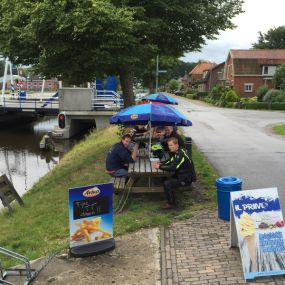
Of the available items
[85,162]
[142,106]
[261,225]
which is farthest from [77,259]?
[85,162]

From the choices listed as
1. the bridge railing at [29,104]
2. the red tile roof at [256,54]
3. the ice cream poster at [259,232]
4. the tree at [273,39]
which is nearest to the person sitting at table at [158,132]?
the ice cream poster at [259,232]

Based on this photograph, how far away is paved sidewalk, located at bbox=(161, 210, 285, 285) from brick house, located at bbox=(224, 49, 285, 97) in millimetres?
58579

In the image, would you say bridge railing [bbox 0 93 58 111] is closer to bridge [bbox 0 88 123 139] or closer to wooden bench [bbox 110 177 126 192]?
bridge [bbox 0 88 123 139]

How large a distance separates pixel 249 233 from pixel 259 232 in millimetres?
139

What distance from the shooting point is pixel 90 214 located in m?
6.93

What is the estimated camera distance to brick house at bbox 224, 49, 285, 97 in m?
64.5

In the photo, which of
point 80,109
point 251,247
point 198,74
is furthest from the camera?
point 198,74

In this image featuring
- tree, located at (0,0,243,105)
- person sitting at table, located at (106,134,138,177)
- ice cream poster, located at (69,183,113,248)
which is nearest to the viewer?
ice cream poster, located at (69,183,113,248)

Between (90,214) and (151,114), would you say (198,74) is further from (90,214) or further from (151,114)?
(90,214)

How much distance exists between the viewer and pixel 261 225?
6.19 metres

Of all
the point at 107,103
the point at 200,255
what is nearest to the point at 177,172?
the point at 200,255

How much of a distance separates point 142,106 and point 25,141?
23.3 metres

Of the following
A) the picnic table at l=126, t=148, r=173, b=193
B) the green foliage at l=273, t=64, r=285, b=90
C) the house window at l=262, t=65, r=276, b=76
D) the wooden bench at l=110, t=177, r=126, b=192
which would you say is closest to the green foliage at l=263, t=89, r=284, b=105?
the green foliage at l=273, t=64, r=285, b=90

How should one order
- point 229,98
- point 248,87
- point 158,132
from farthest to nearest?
point 248,87, point 229,98, point 158,132
